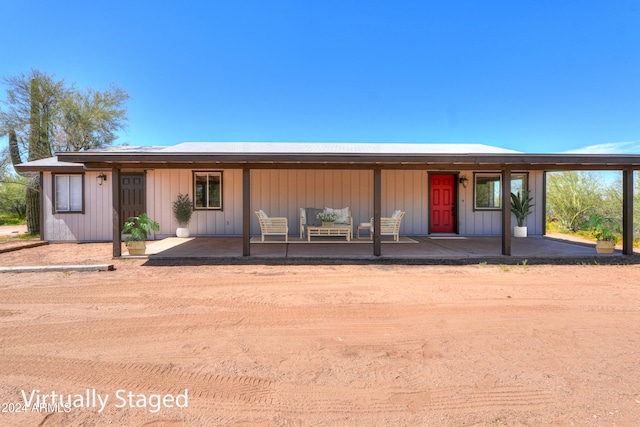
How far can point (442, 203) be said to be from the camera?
35.5 feet

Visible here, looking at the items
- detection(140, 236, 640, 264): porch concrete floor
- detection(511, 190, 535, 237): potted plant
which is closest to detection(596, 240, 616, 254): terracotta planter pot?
detection(140, 236, 640, 264): porch concrete floor

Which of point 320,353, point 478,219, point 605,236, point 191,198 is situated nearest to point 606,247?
point 605,236

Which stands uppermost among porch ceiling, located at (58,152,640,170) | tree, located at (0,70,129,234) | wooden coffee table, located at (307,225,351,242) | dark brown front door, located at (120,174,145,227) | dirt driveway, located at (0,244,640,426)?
tree, located at (0,70,129,234)

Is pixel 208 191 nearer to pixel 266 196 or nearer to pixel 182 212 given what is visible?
pixel 182 212

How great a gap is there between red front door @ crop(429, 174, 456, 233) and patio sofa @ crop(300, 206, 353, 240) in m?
3.10

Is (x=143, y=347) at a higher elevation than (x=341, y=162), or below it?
below

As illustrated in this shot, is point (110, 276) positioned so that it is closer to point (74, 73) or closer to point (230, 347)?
point (230, 347)

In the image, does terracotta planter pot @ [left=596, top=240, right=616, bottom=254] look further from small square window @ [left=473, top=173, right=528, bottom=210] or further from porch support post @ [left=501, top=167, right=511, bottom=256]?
small square window @ [left=473, top=173, right=528, bottom=210]

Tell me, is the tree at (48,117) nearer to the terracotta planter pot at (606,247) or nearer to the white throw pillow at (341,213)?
the white throw pillow at (341,213)

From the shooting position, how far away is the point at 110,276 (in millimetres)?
5445

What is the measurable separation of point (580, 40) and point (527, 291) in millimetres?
15140

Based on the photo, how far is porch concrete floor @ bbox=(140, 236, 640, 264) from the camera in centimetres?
677

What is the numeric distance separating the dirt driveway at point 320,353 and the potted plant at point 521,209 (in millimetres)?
5636

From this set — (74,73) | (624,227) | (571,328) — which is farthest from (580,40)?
(74,73)
